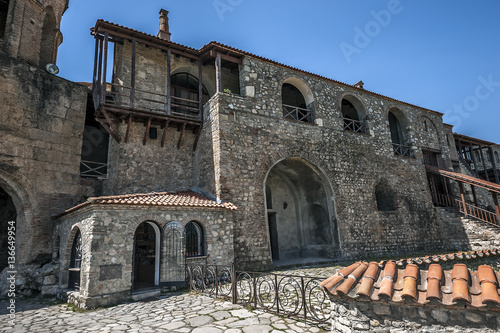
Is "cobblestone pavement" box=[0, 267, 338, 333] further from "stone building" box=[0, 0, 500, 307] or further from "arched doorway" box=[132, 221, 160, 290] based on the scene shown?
"arched doorway" box=[132, 221, 160, 290]

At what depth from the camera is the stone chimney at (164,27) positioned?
48.0ft

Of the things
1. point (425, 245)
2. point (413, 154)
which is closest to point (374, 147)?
point (413, 154)

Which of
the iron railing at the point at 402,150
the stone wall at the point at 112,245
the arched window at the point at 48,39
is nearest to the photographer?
the stone wall at the point at 112,245

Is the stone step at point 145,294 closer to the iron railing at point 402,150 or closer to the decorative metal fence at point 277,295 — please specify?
the decorative metal fence at point 277,295

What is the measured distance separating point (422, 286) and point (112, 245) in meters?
6.90

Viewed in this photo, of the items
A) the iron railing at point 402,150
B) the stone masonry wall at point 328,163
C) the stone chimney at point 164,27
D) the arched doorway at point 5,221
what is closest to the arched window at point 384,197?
the stone masonry wall at point 328,163

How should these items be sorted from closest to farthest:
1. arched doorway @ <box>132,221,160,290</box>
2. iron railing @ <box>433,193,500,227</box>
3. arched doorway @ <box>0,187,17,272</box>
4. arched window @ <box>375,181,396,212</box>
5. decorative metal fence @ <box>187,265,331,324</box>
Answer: decorative metal fence @ <box>187,265,331,324</box>
arched doorway @ <box>132,221,160,290</box>
arched doorway @ <box>0,187,17,272</box>
arched window @ <box>375,181,396,212</box>
iron railing @ <box>433,193,500,227</box>

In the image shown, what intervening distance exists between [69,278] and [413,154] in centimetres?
1721

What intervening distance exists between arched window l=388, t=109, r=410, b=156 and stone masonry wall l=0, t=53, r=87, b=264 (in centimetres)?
1621

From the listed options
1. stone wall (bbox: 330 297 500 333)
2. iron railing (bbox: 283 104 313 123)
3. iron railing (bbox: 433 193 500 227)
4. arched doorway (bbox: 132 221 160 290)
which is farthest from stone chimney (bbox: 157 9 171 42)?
iron railing (bbox: 433 193 500 227)

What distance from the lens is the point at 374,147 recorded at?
14.8 metres

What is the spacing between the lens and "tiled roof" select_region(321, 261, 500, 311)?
2.78 m

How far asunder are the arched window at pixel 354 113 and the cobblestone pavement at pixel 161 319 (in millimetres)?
11289

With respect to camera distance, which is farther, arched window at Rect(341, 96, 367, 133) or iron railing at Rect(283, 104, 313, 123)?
arched window at Rect(341, 96, 367, 133)
